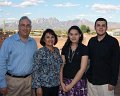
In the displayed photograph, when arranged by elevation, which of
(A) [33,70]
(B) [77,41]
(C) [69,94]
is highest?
(B) [77,41]

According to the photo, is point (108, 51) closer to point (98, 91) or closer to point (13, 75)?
point (98, 91)

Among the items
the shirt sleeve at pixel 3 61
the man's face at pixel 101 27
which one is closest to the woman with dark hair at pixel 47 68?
the shirt sleeve at pixel 3 61

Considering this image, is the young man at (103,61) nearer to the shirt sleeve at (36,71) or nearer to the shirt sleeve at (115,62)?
the shirt sleeve at (115,62)

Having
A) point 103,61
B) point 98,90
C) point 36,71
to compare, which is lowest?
point 98,90

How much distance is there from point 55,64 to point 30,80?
1.88 ft

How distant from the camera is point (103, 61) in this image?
570 cm

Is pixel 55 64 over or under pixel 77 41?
under

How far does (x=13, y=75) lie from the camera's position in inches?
224

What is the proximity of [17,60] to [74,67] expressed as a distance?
0.93 metres

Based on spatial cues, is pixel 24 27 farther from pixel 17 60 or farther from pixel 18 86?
pixel 18 86

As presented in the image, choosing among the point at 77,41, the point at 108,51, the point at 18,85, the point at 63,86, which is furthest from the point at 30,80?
the point at 108,51

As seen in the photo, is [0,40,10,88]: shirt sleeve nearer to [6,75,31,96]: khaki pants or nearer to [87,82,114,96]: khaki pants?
[6,75,31,96]: khaki pants

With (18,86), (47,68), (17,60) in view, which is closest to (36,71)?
(47,68)

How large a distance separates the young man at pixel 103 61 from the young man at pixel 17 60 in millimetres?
1015
